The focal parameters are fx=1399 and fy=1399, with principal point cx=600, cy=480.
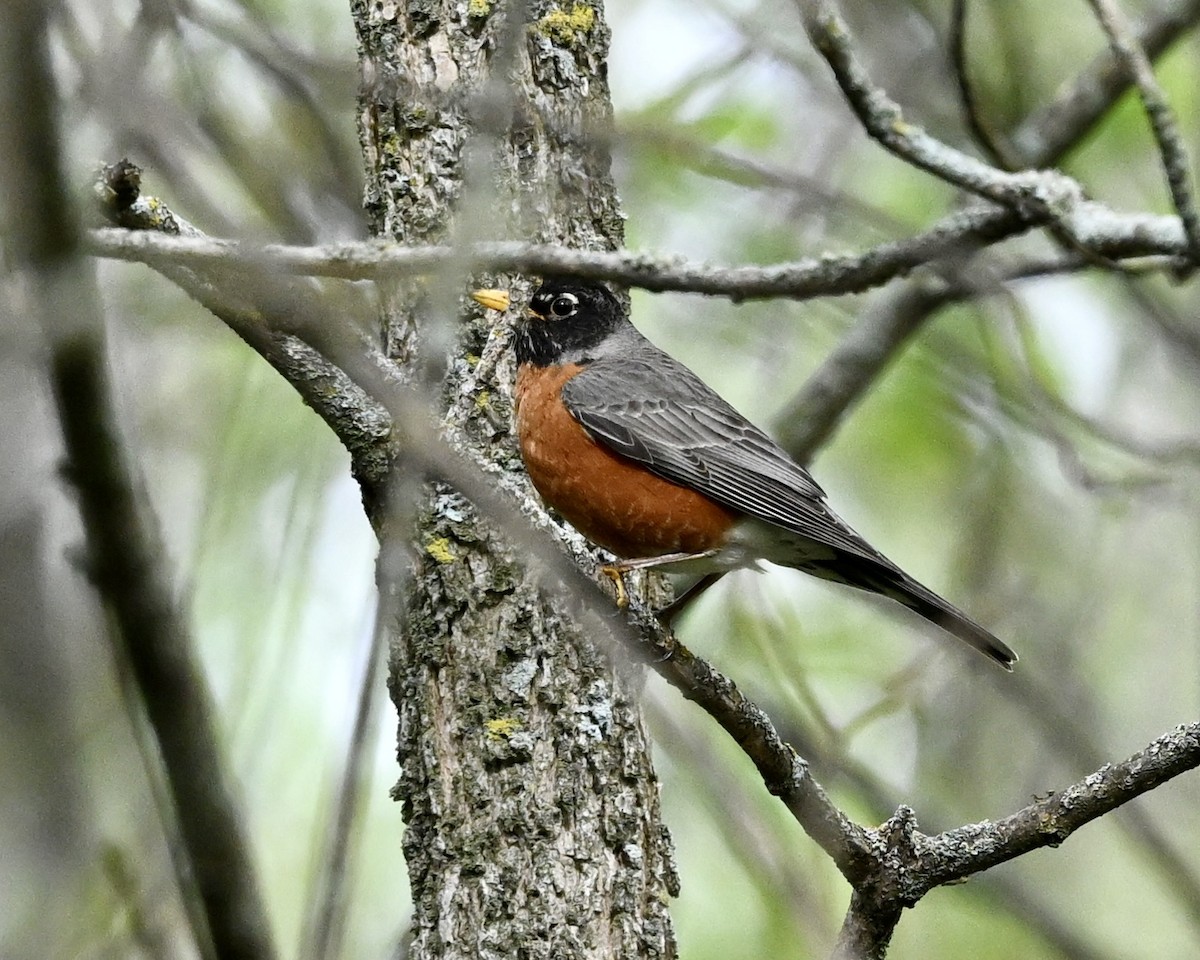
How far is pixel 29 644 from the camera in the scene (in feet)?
10.7

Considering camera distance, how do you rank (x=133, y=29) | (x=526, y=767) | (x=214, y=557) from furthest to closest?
(x=214, y=557) < (x=526, y=767) < (x=133, y=29)

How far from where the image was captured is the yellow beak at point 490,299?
441 cm

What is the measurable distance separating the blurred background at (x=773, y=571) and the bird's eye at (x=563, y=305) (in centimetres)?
64

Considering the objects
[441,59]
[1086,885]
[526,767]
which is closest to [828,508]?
[526,767]

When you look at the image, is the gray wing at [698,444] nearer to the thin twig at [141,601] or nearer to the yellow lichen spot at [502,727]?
the yellow lichen spot at [502,727]

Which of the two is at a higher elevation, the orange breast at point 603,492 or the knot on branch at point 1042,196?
the knot on branch at point 1042,196

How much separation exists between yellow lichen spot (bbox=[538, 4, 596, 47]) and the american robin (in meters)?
0.79

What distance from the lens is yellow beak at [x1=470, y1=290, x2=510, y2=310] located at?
4.41 m

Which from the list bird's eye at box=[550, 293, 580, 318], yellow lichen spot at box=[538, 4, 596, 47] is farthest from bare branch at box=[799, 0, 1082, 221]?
bird's eye at box=[550, 293, 580, 318]

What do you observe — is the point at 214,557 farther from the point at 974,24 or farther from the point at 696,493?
the point at 974,24

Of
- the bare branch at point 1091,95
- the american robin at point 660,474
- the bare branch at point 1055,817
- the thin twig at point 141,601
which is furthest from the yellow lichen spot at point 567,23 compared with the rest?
the bare branch at point 1055,817

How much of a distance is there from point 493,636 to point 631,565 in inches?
21.7

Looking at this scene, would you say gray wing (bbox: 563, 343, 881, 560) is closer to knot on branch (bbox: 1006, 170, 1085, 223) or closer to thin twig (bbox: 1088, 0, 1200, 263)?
knot on branch (bbox: 1006, 170, 1085, 223)

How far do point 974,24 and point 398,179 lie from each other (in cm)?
521
